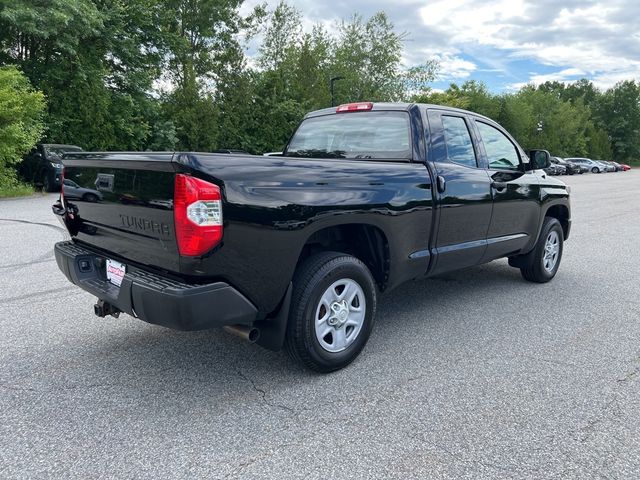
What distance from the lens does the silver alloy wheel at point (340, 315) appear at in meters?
3.26

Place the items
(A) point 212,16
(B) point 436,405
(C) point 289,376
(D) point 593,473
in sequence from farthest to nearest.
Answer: (A) point 212,16 → (C) point 289,376 → (B) point 436,405 → (D) point 593,473

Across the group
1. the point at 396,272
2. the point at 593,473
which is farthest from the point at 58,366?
the point at 593,473

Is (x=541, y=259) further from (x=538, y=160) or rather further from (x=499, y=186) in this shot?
(x=499, y=186)

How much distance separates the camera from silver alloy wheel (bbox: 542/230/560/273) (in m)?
5.68

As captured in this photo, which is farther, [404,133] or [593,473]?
[404,133]

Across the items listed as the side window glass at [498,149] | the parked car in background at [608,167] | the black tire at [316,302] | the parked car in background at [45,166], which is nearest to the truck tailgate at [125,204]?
the black tire at [316,302]

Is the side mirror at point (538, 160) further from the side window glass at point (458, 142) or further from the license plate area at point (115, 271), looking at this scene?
the license plate area at point (115, 271)

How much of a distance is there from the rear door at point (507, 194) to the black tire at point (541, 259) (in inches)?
10.1

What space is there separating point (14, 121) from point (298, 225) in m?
14.7

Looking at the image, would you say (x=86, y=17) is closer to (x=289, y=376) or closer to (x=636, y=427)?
(x=289, y=376)

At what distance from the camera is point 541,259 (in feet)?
18.3

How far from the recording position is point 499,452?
2.51 m

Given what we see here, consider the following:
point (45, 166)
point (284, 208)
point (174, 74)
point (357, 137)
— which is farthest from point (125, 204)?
point (174, 74)

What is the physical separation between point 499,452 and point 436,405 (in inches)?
19.6
